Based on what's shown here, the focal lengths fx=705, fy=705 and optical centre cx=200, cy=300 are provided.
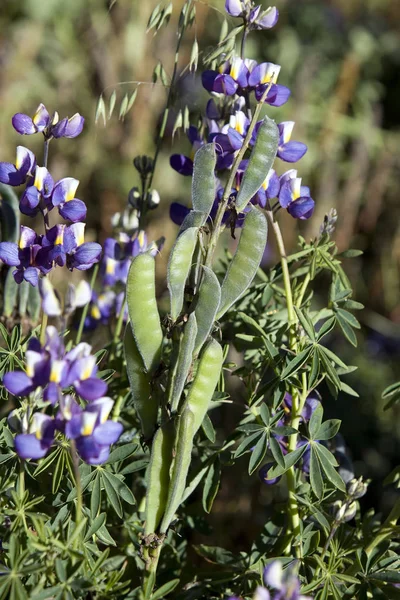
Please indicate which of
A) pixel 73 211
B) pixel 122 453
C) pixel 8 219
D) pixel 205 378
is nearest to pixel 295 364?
pixel 205 378

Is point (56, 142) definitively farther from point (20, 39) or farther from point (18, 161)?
point (18, 161)

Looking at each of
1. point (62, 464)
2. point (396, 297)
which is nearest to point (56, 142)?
point (396, 297)

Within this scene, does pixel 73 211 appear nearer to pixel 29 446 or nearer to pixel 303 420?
pixel 29 446

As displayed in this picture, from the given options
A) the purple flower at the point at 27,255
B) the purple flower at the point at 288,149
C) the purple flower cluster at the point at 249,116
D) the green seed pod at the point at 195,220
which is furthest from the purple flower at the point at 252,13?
the purple flower at the point at 27,255

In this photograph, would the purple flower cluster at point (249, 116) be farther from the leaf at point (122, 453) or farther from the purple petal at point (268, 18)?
the leaf at point (122, 453)

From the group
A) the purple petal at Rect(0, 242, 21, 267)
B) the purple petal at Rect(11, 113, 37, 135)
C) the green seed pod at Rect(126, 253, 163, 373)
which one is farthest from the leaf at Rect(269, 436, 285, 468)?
the purple petal at Rect(11, 113, 37, 135)
